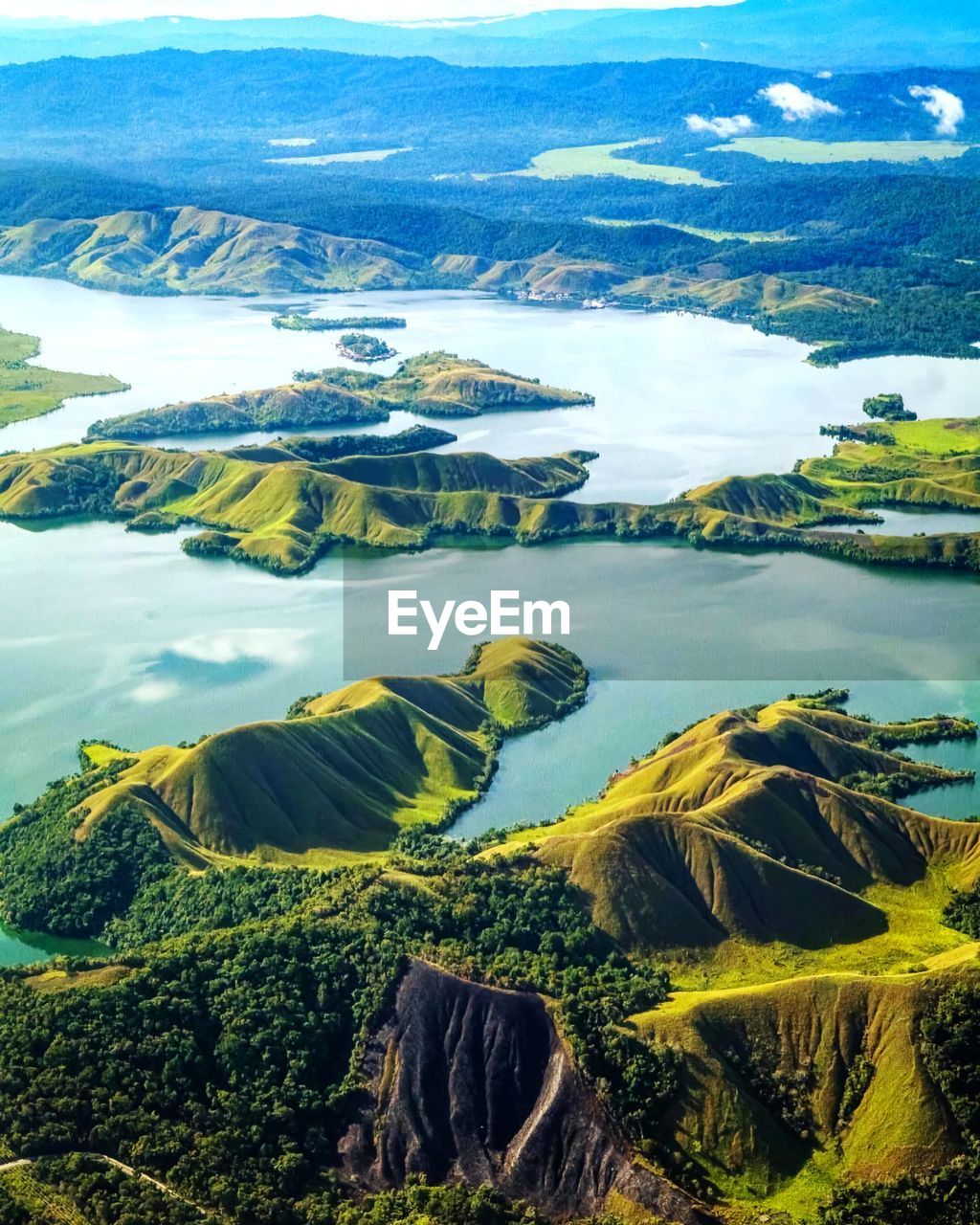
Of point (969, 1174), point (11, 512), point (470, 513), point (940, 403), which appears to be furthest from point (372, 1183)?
point (940, 403)

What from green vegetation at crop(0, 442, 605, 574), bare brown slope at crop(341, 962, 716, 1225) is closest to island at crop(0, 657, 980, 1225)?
bare brown slope at crop(341, 962, 716, 1225)

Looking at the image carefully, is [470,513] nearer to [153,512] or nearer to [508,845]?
[153,512]

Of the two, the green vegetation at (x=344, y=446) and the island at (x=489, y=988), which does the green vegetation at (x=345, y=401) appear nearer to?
the green vegetation at (x=344, y=446)

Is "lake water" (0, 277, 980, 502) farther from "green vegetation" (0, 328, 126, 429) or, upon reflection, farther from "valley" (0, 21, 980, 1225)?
"valley" (0, 21, 980, 1225)

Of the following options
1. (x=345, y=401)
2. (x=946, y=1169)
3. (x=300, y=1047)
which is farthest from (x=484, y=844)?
(x=345, y=401)

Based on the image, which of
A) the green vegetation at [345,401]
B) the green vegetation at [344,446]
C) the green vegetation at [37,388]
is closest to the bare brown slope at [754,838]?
the green vegetation at [344,446]
